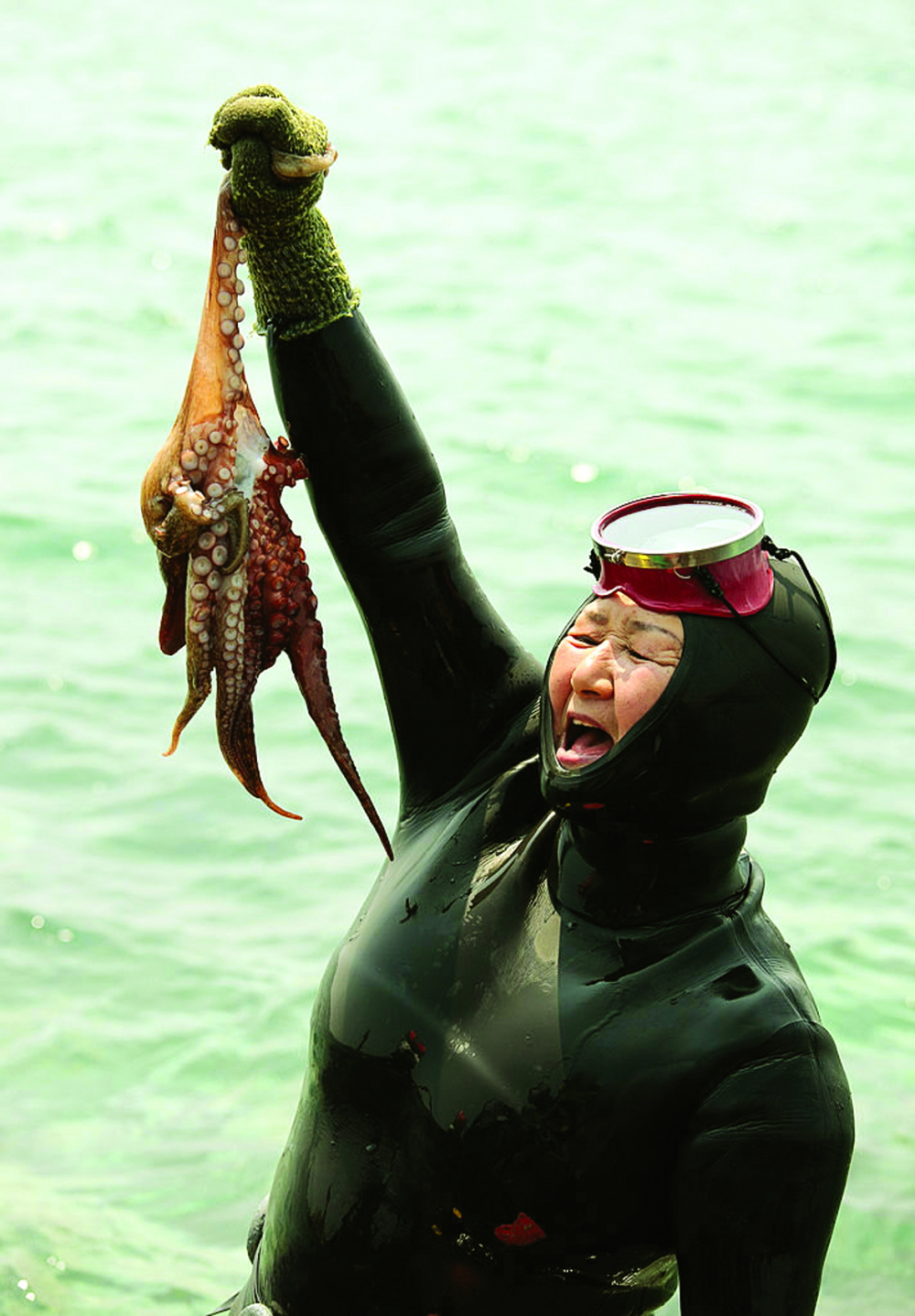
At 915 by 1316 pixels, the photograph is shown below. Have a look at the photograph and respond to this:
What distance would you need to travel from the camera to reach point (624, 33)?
483 inches

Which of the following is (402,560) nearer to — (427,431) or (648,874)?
(648,874)

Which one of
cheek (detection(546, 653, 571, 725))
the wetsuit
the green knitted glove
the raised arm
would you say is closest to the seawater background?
the wetsuit

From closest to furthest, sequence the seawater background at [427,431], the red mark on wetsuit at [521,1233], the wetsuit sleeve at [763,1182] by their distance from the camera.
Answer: the wetsuit sleeve at [763,1182]
the red mark on wetsuit at [521,1233]
the seawater background at [427,431]

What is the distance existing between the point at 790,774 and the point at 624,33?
814 centimetres

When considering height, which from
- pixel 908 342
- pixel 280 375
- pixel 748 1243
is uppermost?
pixel 280 375

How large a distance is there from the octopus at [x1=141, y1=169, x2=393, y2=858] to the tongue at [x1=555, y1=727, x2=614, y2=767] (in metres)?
0.20

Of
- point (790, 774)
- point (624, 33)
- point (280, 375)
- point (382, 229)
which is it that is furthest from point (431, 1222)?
point (624, 33)

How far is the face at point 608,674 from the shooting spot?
5.42 ft

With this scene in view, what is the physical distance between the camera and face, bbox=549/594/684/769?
165 centimetres

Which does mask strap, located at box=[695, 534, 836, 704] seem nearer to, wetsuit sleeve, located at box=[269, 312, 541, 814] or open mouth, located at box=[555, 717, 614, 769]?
open mouth, located at box=[555, 717, 614, 769]

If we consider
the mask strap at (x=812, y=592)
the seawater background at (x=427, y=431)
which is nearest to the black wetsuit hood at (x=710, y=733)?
the mask strap at (x=812, y=592)

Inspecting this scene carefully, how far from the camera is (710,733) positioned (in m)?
1.64

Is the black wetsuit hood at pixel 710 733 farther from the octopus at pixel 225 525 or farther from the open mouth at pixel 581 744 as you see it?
the octopus at pixel 225 525

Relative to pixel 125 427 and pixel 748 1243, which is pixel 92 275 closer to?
pixel 125 427
